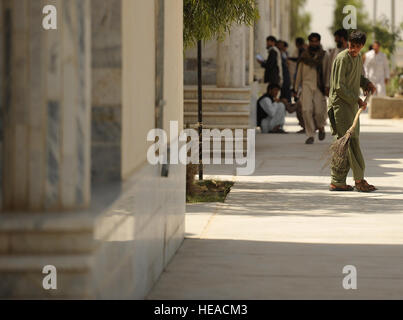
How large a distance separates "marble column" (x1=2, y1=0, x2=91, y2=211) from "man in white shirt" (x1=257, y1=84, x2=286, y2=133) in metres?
16.6

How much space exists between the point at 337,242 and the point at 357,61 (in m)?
3.81

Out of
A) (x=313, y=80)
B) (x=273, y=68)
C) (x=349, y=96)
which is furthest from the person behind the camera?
(x=273, y=68)

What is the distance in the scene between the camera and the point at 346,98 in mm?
12195

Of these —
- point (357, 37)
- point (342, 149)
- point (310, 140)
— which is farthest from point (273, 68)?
point (357, 37)

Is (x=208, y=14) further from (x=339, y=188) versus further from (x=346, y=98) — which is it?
(x=339, y=188)

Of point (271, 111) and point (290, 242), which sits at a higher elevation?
point (271, 111)

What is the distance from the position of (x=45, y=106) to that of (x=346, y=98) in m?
7.72

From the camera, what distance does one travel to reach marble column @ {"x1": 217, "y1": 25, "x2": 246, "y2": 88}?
58.0 ft

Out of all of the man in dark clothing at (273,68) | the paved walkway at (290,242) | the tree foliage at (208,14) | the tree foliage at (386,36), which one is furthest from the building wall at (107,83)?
the tree foliage at (386,36)

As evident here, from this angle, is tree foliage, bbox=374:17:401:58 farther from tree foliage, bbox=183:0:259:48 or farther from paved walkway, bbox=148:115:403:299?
tree foliage, bbox=183:0:259:48

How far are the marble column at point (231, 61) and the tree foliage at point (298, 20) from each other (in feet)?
163

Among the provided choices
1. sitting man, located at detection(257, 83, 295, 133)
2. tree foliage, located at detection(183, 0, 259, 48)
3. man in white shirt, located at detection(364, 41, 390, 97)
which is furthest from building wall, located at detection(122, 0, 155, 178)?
man in white shirt, located at detection(364, 41, 390, 97)

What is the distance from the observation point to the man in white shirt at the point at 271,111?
2151cm
